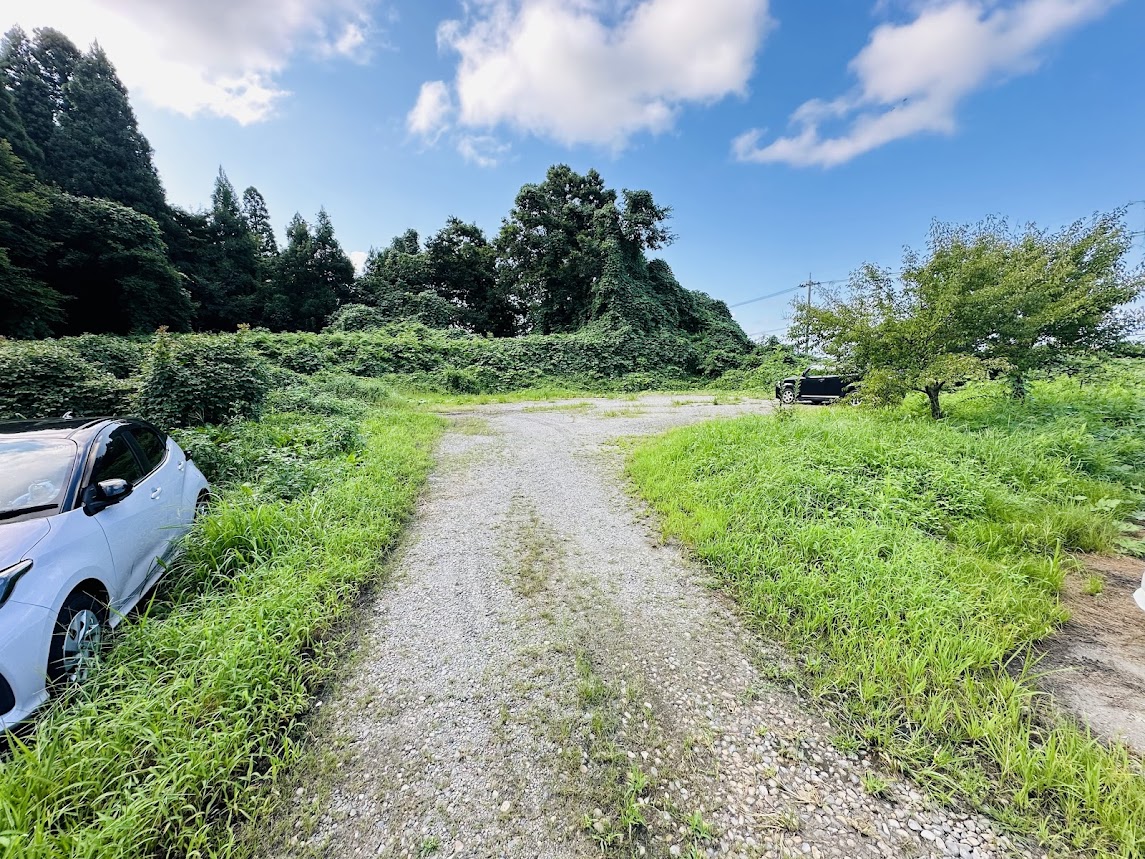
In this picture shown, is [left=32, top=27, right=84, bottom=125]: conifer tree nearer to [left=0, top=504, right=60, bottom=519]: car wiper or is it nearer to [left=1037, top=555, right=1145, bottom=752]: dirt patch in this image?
[left=0, top=504, right=60, bottom=519]: car wiper

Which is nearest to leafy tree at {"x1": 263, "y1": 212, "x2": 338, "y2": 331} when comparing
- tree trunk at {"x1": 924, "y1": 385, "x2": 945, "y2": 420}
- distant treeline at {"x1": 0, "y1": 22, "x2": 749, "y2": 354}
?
distant treeline at {"x1": 0, "y1": 22, "x2": 749, "y2": 354}

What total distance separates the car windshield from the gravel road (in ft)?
6.10

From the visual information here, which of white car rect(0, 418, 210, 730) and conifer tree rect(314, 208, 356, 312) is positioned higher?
Result: conifer tree rect(314, 208, 356, 312)

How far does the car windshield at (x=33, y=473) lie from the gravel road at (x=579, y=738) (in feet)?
6.10

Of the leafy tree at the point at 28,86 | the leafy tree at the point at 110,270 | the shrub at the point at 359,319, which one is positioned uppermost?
the leafy tree at the point at 28,86

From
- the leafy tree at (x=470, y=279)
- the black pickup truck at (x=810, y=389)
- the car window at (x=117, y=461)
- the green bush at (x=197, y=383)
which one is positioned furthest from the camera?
the leafy tree at (x=470, y=279)

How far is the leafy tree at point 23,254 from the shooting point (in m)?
15.8

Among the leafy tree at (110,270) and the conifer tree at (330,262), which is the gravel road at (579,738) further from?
the conifer tree at (330,262)

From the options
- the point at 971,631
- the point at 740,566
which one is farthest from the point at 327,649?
the point at 971,631

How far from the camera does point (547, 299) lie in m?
23.8

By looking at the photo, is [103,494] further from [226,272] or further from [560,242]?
[226,272]

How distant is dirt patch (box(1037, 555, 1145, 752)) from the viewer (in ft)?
6.43

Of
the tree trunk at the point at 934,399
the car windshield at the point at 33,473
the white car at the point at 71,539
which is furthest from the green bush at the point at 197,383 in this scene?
the tree trunk at the point at 934,399

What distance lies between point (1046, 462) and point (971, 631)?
3.66 m
